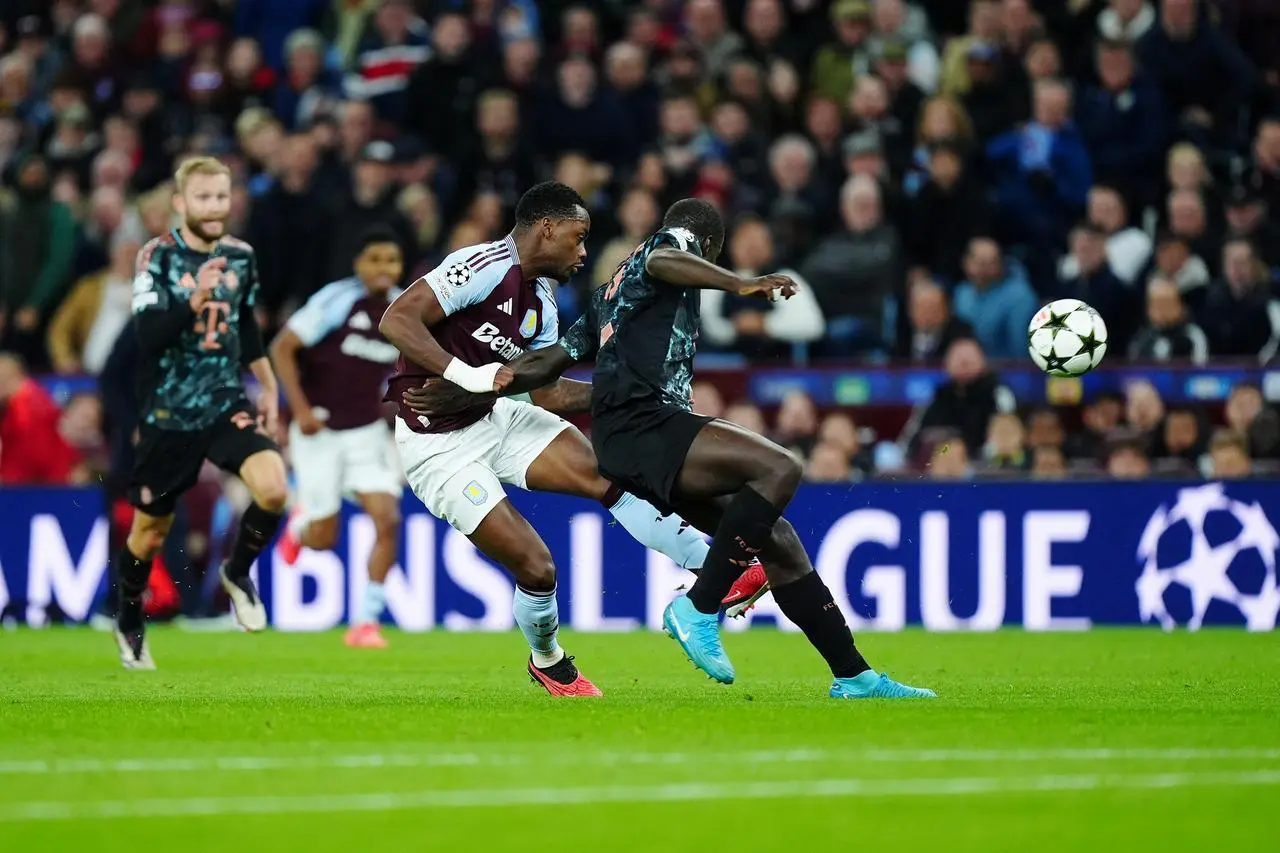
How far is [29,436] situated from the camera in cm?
1761

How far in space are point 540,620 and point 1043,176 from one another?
9.67 meters

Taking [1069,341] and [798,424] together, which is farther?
[798,424]

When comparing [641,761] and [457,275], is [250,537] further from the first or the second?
[641,761]

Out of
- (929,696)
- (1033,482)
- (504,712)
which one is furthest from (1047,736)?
(1033,482)

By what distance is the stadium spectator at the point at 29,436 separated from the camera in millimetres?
17562

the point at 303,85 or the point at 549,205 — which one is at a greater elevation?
the point at 303,85

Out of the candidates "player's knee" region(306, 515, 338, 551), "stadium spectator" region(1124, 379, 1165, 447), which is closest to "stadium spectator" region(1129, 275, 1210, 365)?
"stadium spectator" region(1124, 379, 1165, 447)

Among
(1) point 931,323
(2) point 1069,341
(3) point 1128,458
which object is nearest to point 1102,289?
(1) point 931,323

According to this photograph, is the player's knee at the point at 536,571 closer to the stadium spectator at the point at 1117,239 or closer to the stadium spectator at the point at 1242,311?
the stadium spectator at the point at 1242,311

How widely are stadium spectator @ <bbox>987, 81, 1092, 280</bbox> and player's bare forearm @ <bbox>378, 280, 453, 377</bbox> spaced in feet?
30.7

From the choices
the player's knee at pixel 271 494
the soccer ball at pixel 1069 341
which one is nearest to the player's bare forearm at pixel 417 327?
the player's knee at pixel 271 494

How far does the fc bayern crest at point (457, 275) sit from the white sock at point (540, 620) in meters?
1.37

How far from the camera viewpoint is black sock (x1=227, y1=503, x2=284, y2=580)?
12.1 meters

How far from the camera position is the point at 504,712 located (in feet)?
28.9
